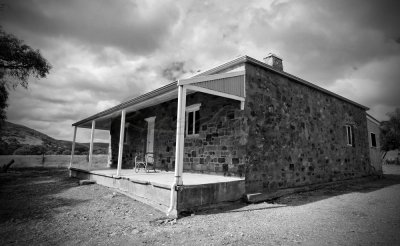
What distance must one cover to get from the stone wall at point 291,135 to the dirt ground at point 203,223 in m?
1.24

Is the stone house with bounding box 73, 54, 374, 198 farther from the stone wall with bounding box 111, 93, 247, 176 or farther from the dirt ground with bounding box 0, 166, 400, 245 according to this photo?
the dirt ground with bounding box 0, 166, 400, 245

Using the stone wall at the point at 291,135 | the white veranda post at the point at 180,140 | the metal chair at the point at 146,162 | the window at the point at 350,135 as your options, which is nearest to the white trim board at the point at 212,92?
the white veranda post at the point at 180,140

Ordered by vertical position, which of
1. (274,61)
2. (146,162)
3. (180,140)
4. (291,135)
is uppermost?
(274,61)

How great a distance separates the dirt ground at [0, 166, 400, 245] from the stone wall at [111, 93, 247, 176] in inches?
65.3

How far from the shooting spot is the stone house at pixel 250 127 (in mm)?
6539

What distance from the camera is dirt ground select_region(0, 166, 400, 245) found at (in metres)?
3.67

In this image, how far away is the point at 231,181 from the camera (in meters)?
Result: 5.89

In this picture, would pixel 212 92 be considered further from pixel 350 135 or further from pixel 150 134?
pixel 350 135

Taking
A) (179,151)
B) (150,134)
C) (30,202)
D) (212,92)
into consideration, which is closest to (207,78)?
(212,92)

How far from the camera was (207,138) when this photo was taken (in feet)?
26.0

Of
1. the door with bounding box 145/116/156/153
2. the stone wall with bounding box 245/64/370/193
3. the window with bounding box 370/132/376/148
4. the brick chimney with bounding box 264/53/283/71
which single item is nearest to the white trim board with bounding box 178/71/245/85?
the stone wall with bounding box 245/64/370/193

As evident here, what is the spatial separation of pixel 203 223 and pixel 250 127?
3.30 meters

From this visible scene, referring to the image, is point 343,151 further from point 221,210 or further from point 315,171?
point 221,210

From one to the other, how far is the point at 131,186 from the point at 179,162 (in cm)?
256
